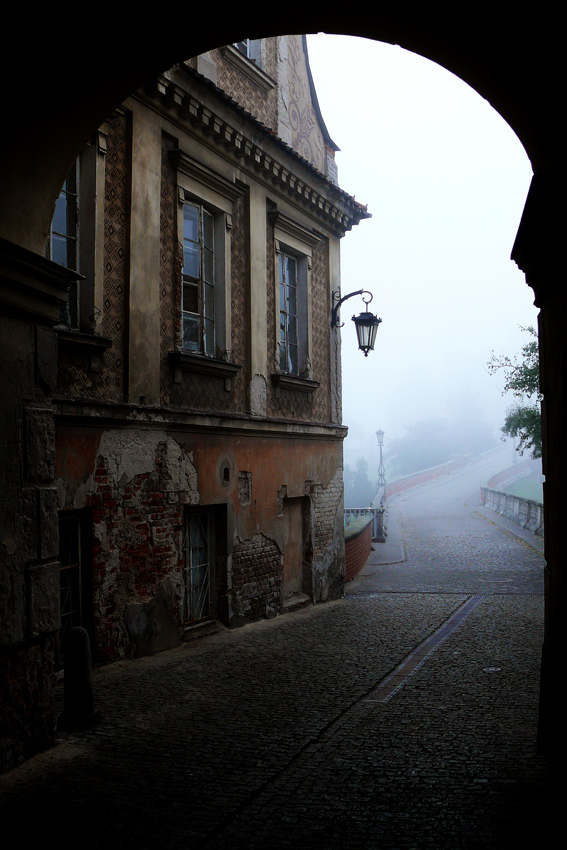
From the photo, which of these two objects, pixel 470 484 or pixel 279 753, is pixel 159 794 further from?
pixel 470 484

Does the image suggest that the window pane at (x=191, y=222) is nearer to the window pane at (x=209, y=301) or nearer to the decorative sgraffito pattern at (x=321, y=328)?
the window pane at (x=209, y=301)

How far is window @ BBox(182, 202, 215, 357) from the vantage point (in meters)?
9.31

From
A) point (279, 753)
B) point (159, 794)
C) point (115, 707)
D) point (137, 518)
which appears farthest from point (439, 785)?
point (137, 518)

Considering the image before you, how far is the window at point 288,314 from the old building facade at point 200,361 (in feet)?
0.12

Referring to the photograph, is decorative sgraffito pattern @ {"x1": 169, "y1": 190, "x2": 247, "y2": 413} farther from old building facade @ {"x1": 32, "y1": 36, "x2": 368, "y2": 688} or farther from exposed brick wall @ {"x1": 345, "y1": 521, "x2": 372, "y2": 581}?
exposed brick wall @ {"x1": 345, "y1": 521, "x2": 372, "y2": 581}

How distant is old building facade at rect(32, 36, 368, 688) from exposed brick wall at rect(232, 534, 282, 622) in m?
0.03

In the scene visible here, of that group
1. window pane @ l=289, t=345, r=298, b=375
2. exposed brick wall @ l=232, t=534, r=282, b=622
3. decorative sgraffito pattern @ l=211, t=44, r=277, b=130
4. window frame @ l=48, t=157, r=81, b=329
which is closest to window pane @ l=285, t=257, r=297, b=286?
window pane @ l=289, t=345, r=298, b=375

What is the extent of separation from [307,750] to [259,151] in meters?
8.30

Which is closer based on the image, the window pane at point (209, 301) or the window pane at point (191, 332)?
the window pane at point (191, 332)

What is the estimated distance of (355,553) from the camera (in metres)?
16.0

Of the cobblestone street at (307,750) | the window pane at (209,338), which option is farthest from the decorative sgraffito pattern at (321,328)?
the cobblestone street at (307,750)

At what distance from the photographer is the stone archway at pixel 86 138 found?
14.4 feet

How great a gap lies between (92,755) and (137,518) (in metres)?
3.30

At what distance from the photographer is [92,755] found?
4.91m
